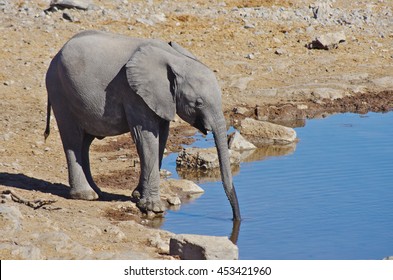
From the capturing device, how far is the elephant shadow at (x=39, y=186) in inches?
534

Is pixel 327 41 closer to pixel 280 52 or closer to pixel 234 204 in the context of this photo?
pixel 280 52

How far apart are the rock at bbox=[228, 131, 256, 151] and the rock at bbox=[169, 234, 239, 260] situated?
617cm

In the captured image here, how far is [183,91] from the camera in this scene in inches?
494

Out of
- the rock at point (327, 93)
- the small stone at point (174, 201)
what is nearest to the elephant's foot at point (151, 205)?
the small stone at point (174, 201)

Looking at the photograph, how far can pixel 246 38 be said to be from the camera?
950 inches

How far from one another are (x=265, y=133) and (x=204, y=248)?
7.47 m

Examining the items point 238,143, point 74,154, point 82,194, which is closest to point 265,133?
point 238,143

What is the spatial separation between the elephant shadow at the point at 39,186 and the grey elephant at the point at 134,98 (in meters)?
0.24

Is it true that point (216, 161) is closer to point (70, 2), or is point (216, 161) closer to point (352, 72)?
point (352, 72)

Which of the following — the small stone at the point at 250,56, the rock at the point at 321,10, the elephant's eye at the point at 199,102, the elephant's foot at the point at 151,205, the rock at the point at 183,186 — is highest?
the elephant's eye at the point at 199,102

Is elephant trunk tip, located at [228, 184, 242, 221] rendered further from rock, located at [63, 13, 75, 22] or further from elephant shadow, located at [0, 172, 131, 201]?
rock, located at [63, 13, 75, 22]

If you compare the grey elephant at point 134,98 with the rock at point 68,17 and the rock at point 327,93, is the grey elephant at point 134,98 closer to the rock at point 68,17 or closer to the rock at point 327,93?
the rock at point 327,93

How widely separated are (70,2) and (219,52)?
12.5ft

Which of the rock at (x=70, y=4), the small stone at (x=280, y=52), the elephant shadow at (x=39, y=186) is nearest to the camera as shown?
the elephant shadow at (x=39, y=186)
